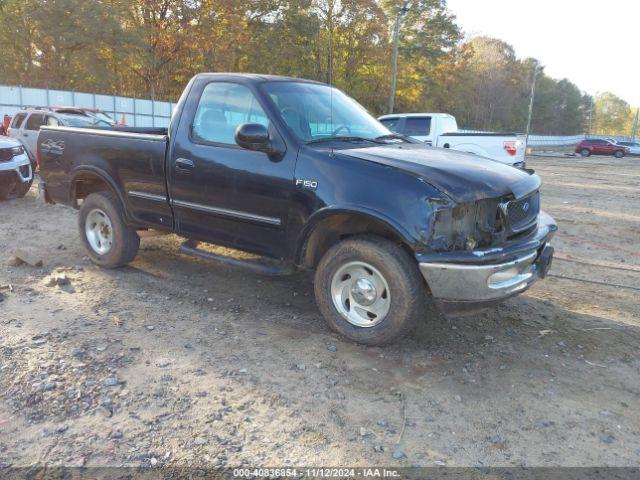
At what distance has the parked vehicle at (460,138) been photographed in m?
13.8

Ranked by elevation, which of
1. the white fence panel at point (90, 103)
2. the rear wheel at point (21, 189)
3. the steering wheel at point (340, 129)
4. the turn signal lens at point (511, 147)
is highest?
the white fence panel at point (90, 103)

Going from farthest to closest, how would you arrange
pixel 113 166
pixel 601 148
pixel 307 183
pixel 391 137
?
1. pixel 601 148
2. pixel 113 166
3. pixel 391 137
4. pixel 307 183

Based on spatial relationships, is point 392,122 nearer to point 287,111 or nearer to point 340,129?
point 340,129

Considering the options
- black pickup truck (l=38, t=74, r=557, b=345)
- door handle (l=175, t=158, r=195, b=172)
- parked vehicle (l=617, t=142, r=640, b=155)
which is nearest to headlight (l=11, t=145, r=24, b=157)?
black pickup truck (l=38, t=74, r=557, b=345)

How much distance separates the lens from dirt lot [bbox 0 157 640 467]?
9.16ft

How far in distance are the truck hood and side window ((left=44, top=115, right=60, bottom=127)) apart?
11.5 meters

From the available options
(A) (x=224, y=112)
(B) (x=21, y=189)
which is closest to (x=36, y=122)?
(B) (x=21, y=189)

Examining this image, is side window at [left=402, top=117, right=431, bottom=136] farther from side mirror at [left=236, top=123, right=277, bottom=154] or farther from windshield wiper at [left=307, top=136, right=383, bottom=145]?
side mirror at [left=236, top=123, right=277, bottom=154]

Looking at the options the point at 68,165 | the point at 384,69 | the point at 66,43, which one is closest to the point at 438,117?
the point at 68,165

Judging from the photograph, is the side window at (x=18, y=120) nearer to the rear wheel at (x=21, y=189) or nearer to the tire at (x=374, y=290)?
the rear wheel at (x=21, y=189)

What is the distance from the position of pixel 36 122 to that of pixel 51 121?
24.3 inches

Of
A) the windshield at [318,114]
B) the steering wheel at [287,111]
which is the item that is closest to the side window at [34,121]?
the windshield at [318,114]

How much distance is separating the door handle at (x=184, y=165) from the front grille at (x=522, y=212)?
2.70 m

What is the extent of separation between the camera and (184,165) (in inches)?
186
